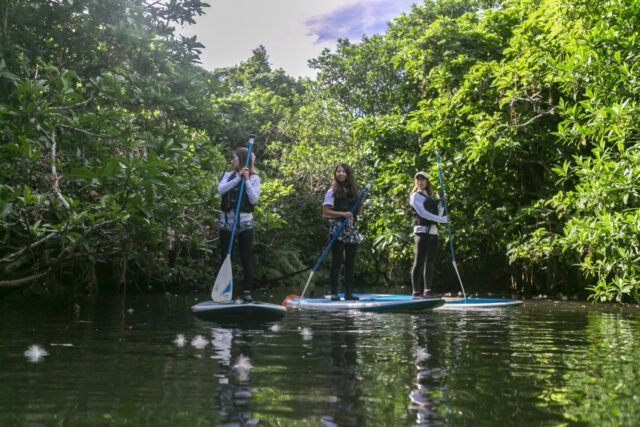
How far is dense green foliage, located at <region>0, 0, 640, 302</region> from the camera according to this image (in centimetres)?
877

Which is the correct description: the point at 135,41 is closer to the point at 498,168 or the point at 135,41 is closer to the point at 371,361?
the point at 371,361

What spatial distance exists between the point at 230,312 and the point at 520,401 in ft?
15.7

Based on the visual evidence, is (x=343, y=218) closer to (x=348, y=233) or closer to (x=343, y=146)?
(x=348, y=233)

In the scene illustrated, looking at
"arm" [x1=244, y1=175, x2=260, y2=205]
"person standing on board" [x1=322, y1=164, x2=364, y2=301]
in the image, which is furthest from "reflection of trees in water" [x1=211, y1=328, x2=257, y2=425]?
"person standing on board" [x1=322, y1=164, x2=364, y2=301]

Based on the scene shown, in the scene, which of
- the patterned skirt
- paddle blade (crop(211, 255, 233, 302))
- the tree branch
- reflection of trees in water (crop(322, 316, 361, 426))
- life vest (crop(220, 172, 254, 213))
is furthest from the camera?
the patterned skirt

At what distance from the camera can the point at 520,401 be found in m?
3.46

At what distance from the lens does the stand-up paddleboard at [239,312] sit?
25.6ft

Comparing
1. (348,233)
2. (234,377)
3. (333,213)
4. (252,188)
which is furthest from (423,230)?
(234,377)

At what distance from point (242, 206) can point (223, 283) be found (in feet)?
3.07

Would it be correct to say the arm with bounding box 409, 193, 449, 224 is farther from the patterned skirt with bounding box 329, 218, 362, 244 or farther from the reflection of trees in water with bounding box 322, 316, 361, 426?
the reflection of trees in water with bounding box 322, 316, 361, 426

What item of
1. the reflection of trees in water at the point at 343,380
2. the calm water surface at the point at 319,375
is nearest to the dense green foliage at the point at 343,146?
the calm water surface at the point at 319,375

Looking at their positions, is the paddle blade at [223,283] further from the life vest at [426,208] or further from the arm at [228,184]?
the life vest at [426,208]

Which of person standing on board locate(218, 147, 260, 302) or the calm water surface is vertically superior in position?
person standing on board locate(218, 147, 260, 302)

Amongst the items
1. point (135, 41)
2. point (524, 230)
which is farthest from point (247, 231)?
point (524, 230)
